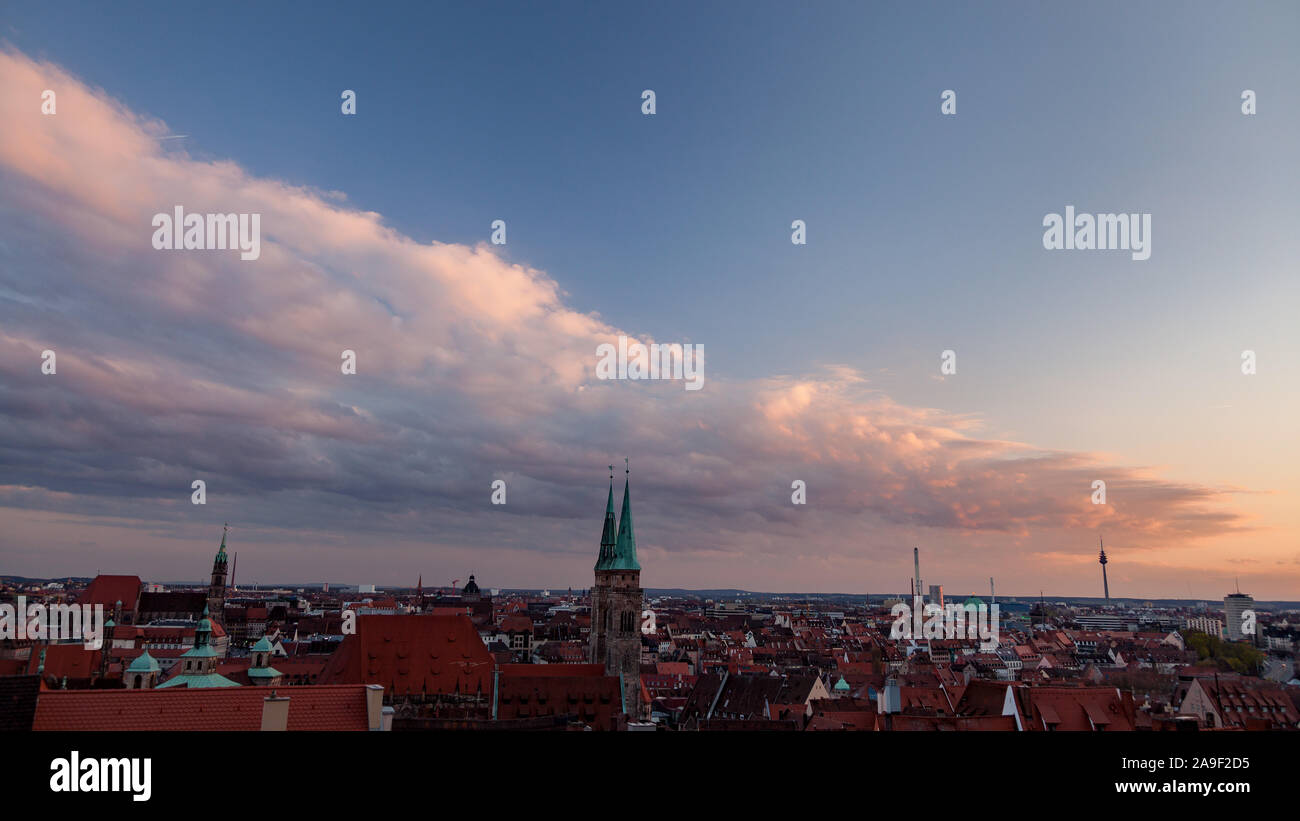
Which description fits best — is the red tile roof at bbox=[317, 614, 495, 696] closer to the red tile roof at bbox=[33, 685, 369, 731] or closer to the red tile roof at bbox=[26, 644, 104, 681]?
the red tile roof at bbox=[26, 644, 104, 681]

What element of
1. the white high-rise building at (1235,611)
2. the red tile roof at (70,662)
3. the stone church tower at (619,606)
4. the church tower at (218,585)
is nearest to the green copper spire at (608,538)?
the stone church tower at (619,606)

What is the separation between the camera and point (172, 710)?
19609mm

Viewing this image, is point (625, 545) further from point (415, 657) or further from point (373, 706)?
point (373, 706)

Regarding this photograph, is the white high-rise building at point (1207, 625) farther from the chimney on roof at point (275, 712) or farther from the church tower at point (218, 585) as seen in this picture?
the church tower at point (218, 585)

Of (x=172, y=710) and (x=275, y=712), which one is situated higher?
Answer: (x=275, y=712)

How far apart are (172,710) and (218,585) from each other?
331 feet

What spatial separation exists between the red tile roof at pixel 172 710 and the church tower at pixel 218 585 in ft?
316

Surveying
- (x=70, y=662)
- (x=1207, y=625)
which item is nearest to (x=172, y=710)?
(x=70, y=662)

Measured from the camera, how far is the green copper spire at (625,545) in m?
54.9

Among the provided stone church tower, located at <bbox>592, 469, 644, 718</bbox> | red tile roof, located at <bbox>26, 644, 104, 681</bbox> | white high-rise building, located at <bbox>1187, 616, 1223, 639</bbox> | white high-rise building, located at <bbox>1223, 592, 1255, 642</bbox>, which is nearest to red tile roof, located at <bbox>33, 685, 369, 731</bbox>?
stone church tower, located at <bbox>592, 469, 644, 718</bbox>

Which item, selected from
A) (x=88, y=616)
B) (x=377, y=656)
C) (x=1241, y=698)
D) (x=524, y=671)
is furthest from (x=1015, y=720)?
(x=88, y=616)

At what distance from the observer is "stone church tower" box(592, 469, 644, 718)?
51822 mm
